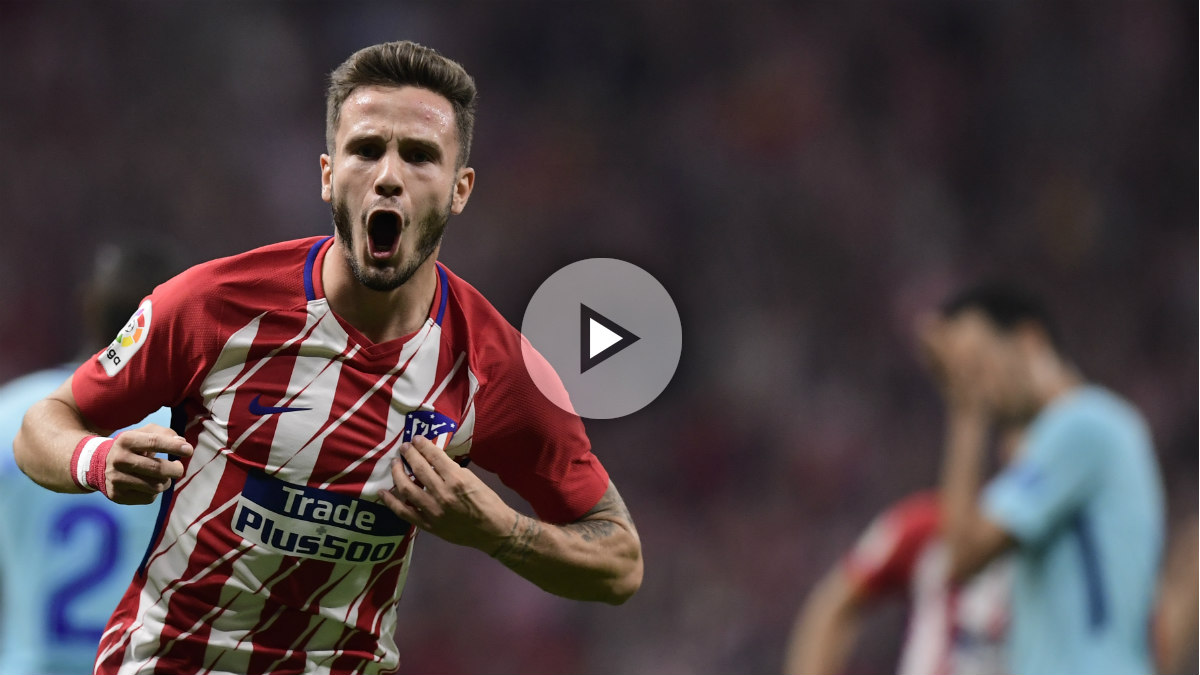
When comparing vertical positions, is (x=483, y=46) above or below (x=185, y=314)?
above

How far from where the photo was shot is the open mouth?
98.7 inches

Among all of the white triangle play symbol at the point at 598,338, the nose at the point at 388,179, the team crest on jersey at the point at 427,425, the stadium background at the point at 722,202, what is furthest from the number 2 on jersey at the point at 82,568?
the stadium background at the point at 722,202

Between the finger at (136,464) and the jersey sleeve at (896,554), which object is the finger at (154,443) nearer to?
the finger at (136,464)

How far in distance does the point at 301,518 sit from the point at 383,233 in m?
0.58

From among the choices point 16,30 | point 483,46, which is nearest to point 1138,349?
point 483,46

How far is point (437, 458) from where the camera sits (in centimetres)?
244

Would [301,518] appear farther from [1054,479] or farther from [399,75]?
[1054,479]

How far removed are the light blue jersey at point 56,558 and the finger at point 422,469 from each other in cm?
190

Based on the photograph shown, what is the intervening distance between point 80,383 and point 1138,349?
1011 centimetres

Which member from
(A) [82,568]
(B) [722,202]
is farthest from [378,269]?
(B) [722,202]

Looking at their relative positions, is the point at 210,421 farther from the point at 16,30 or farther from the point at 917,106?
the point at 917,106

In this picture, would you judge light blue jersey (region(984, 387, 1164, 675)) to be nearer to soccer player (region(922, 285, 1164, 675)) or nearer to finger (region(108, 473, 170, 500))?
soccer player (region(922, 285, 1164, 675))

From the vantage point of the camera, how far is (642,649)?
30.3 feet
